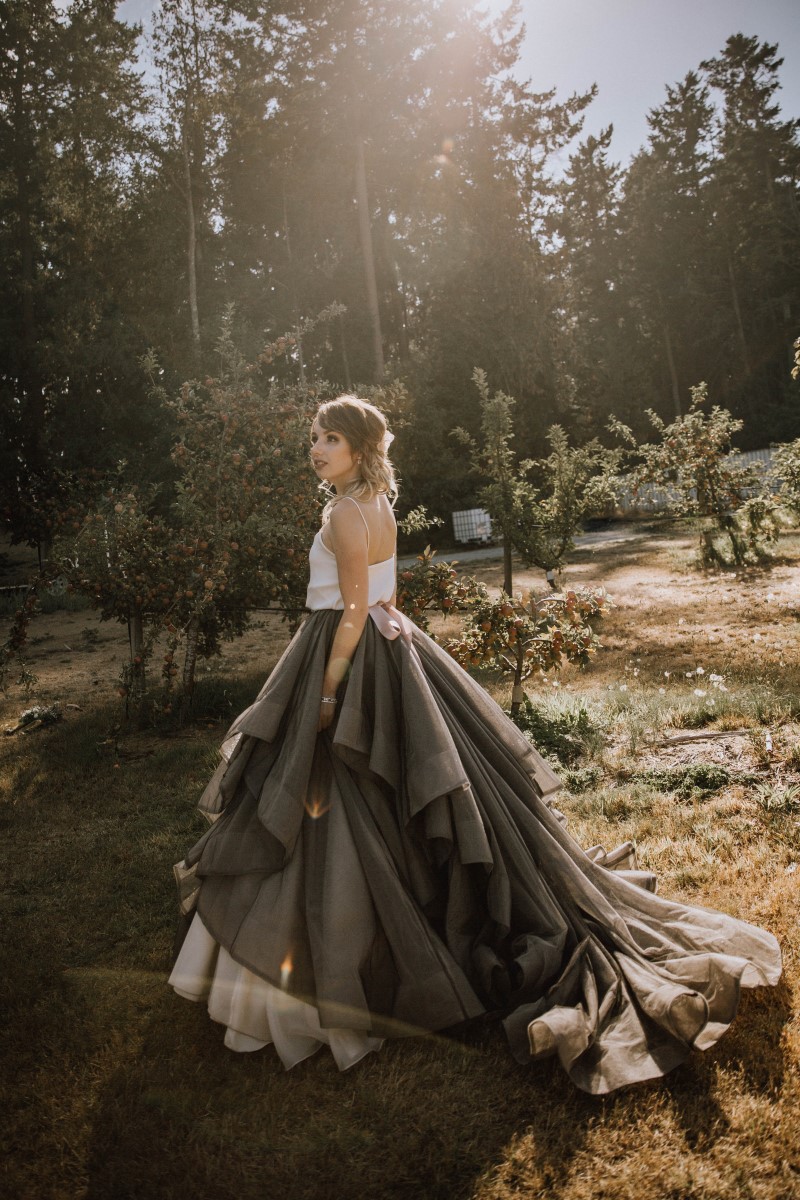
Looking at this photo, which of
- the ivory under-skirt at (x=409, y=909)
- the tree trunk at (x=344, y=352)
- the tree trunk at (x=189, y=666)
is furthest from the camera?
the tree trunk at (x=344, y=352)

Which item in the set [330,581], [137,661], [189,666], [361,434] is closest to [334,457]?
[361,434]

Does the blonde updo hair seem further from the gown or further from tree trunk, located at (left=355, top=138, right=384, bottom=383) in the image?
tree trunk, located at (left=355, top=138, right=384, bottom=383)

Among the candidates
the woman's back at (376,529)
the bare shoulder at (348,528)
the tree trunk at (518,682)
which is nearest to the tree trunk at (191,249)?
the tree trunk at (518,682)

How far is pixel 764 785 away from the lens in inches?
168

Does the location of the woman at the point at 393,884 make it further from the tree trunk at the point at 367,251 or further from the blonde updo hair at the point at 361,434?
the tree trunk at the point at 367,251

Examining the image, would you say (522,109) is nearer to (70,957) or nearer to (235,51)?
(235,51)

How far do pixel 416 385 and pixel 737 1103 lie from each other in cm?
2162

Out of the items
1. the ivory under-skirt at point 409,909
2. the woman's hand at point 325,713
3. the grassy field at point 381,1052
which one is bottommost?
the grassy field at point 381,1052

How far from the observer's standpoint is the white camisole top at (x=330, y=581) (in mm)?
2988

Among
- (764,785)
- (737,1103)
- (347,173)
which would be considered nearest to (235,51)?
(347,173)

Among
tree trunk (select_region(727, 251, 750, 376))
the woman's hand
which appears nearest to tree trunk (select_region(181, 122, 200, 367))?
the woman's hand

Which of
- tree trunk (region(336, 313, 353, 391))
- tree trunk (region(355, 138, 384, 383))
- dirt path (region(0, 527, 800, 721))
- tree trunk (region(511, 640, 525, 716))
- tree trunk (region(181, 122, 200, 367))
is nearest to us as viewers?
tree trunk (region(511, 640, 525, 716))

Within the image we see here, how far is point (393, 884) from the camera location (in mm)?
2566

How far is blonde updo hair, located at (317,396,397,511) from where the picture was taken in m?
3.01
